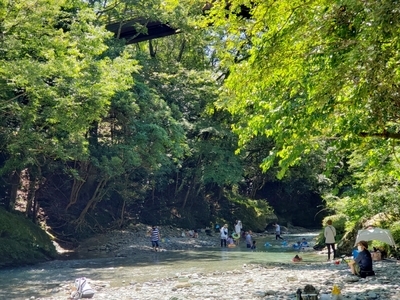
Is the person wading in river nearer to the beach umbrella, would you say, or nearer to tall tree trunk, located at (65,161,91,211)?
tall tree trunk, located at (65,161,91,211)

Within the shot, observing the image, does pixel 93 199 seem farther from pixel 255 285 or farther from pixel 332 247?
pixel 255 285

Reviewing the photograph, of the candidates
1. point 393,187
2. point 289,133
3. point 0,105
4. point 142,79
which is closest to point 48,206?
point 142,79

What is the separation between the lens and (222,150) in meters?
32.2

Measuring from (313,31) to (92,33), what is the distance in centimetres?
1503

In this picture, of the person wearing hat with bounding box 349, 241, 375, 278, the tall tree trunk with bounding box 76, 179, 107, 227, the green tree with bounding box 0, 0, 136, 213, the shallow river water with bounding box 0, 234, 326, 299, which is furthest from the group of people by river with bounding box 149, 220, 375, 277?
the green tree with bounding box 0, 0, 136, 213

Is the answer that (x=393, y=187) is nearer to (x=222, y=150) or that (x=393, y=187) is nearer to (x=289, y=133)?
(x=289, y=133)

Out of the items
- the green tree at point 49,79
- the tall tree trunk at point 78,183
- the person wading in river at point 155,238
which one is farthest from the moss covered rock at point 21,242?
the person wading in river at point 155,238

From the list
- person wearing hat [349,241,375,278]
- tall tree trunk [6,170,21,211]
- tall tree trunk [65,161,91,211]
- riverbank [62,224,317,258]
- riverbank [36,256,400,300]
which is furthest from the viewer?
tall tree trunk [65,161,91,211]

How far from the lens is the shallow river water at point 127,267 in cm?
1475

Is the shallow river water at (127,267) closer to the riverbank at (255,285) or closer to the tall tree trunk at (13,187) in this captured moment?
the riverbank at (255,285)

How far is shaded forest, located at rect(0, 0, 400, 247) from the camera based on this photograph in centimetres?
670

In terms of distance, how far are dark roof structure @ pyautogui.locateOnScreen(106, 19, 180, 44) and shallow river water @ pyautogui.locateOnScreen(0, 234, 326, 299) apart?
14.4 m

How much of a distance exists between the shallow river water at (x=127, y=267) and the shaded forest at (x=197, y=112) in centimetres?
417

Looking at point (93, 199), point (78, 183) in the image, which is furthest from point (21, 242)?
point (93, 199)
